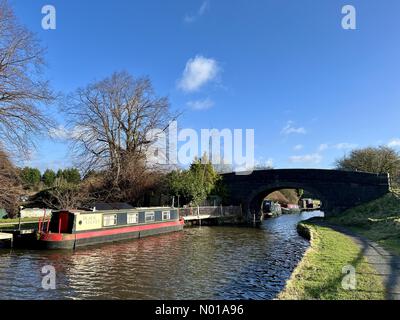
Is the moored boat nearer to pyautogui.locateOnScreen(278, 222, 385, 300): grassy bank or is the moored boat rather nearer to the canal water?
the canal water

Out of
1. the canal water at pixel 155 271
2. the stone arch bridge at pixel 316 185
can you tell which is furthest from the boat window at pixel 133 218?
the stone arch bridge at pixel 316 185

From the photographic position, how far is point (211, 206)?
3672 cm

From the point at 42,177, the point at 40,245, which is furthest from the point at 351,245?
the point at 42,177

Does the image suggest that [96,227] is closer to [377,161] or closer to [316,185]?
[316,185]

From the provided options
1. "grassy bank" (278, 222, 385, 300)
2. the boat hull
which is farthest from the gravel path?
the boat hull

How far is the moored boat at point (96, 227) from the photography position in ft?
57.7

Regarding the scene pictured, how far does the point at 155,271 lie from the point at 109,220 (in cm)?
906

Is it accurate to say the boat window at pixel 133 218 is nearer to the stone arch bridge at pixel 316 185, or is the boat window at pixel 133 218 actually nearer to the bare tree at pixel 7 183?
the bare tree at pixel 7 183

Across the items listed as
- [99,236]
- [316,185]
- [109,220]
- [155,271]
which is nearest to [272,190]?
[316,185]

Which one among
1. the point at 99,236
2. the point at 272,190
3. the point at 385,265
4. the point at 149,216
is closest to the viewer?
the point at 385,265

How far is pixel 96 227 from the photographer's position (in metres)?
19.9

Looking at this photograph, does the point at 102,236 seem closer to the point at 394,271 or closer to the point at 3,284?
→ the point at 3,284

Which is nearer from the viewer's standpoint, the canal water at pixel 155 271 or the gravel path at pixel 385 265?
the gravel path at pixel 385 265

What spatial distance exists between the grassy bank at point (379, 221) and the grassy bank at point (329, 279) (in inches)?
97.5
